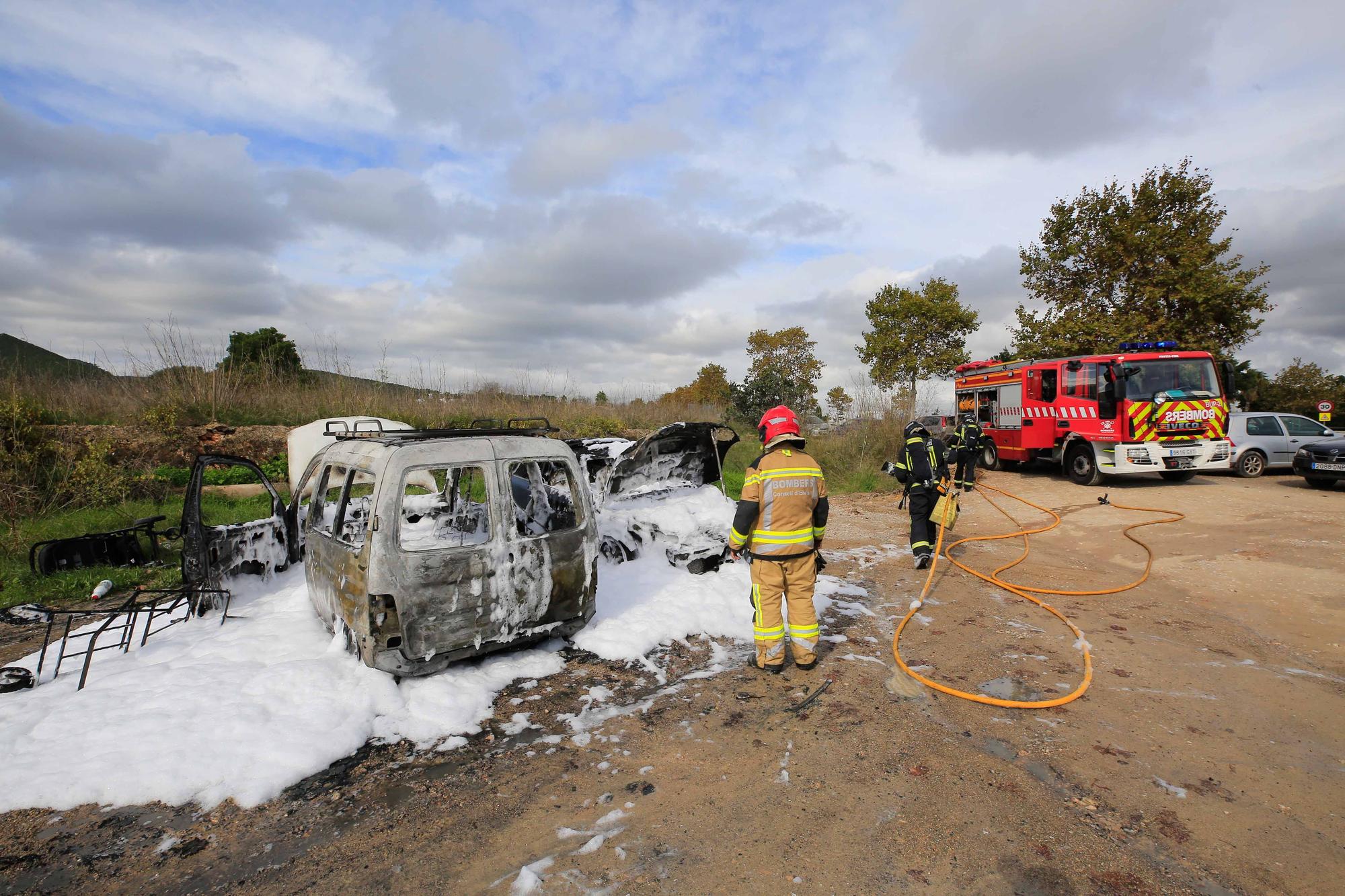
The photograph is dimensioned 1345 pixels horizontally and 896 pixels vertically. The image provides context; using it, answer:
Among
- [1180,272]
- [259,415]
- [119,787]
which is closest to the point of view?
[119,787]

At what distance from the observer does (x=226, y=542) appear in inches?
211

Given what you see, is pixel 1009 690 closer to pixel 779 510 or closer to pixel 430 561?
pixel 779 510

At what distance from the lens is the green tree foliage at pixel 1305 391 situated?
2638 cm

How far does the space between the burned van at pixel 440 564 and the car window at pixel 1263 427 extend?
16334 mm

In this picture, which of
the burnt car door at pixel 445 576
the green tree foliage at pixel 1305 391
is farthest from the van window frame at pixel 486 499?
the green tree foliage at pixel 1305 391

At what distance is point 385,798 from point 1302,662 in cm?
620

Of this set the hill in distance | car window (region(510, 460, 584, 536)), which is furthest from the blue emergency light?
the hill in distance

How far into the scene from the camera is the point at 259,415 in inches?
495

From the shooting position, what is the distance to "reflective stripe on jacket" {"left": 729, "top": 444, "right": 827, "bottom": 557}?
4227 mm

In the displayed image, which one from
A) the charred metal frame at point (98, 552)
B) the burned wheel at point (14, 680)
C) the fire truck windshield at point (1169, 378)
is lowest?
the burned wheel at point (14, 680)

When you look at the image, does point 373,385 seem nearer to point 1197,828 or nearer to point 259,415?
point 259,415

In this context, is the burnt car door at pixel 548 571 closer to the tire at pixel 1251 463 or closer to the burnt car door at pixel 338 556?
the burnt car door at pixel 338 556

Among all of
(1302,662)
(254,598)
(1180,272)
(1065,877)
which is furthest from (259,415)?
(1180,272)

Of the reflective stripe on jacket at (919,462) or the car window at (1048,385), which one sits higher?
the car window at (1048,385)
